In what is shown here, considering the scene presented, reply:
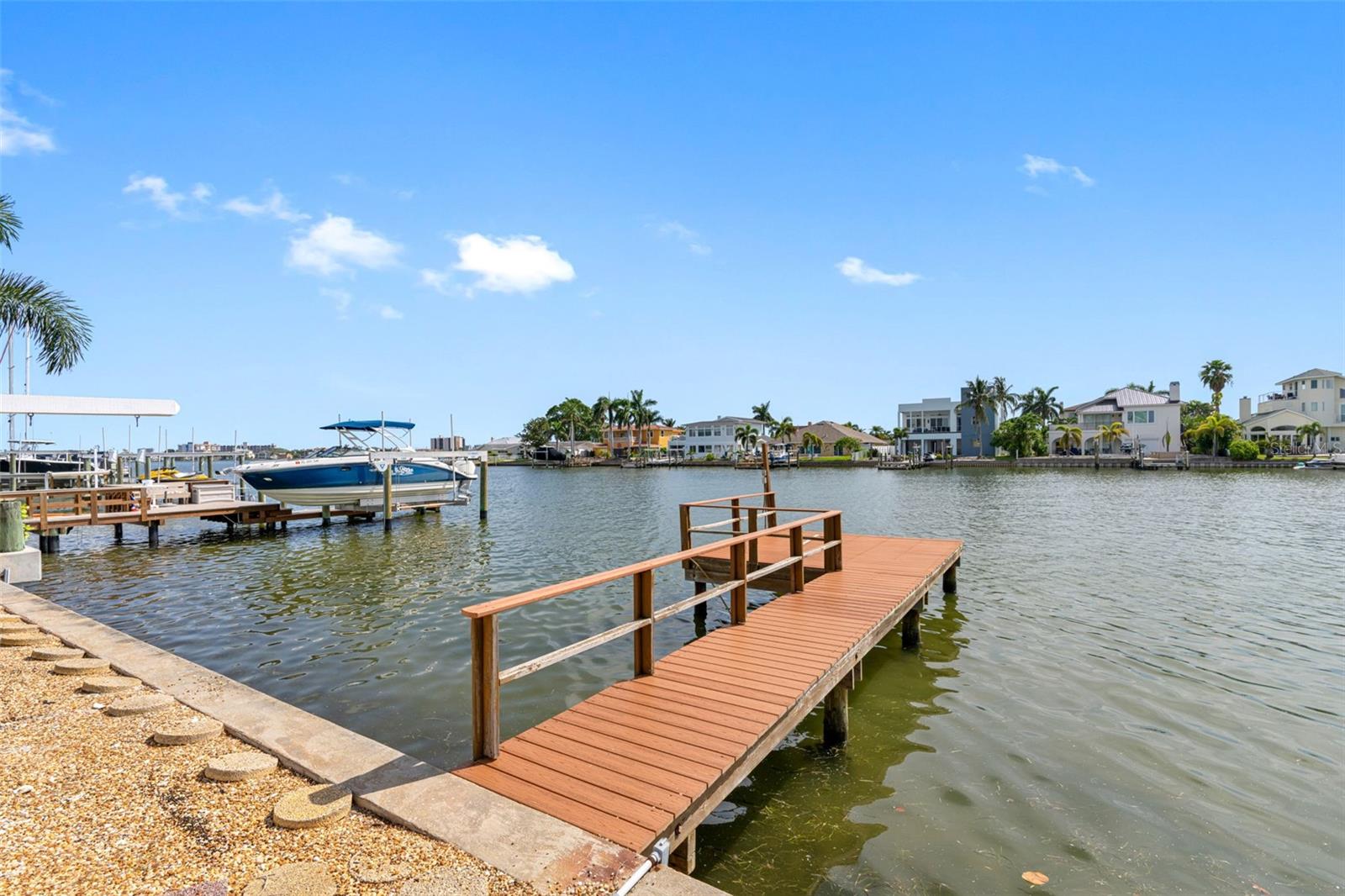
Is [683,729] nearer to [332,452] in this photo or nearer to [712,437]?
[332,452]

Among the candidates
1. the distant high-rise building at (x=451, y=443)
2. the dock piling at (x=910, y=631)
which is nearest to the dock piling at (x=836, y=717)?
the dock piling at (x=910, y=631)

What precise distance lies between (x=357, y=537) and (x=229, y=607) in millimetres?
11085

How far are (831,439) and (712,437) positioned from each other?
22638 mm

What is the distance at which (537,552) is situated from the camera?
67.5 ft

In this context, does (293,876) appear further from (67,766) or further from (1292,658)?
(1292,658)

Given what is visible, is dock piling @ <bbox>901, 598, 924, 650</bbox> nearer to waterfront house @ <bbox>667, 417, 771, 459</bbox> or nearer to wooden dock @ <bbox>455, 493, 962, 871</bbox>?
wooden dock @ <bbox>455, 493, 962, 871</bbox>

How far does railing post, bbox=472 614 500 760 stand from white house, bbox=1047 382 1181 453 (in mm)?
94783

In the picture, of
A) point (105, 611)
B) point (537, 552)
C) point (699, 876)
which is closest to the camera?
point (699, 876)

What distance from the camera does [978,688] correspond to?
845 centimetres

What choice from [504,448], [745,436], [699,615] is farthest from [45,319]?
[504,448]

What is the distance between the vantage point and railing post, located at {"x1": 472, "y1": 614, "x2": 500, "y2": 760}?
178 inches

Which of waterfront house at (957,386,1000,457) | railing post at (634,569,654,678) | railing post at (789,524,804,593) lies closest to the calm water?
railing post at (634,569,654,678)

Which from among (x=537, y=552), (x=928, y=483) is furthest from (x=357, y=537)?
(x=928, y=483)

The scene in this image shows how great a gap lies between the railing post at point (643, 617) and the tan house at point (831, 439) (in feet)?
320
